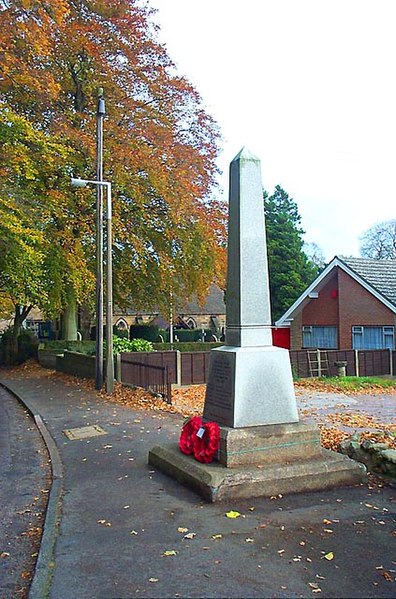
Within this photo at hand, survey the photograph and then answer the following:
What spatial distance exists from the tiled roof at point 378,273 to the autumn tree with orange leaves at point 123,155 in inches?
290

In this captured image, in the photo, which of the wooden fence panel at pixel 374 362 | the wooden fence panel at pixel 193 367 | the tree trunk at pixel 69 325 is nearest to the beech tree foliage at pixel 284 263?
the wooden fence panel at pixel 374 362

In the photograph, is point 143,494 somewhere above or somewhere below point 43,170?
below

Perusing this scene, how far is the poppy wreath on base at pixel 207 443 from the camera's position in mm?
6758

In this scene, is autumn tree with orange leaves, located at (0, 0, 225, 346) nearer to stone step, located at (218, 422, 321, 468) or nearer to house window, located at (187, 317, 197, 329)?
stone step, located at (218, 422, 321, 468)

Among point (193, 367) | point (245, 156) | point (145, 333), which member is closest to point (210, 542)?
point (245, 156)

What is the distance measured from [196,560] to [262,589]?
2.34ft

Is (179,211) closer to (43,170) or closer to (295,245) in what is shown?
(43,170)

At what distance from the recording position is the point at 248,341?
727 cm

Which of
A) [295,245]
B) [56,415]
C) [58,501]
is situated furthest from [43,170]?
[295,245]

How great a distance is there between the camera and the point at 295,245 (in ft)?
139

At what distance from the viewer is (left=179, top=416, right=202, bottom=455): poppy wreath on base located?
23.5ft

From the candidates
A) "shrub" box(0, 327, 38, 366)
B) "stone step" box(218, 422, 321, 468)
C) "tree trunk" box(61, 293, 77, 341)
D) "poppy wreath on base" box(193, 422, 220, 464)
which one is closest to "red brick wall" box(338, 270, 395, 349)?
"tree trunk" box(61, 293, 77, 341)

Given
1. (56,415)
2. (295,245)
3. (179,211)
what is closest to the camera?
(56,415)

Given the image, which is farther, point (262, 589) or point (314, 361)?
point (314, 361)
